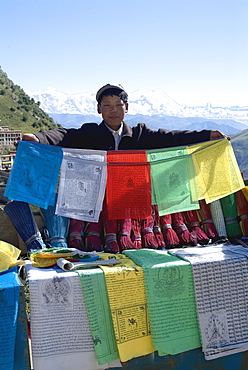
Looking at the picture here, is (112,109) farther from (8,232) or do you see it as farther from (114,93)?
(8,232)

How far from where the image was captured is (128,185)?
3.67 m

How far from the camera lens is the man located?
3.73 meters

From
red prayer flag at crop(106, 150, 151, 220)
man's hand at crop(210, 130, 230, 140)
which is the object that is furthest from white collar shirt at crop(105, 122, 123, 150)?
man's hand at crop(210, 130, 230, 140)

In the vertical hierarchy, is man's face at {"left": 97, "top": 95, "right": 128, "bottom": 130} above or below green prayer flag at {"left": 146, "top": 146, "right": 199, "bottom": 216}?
above

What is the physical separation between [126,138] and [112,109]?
1.03 ft

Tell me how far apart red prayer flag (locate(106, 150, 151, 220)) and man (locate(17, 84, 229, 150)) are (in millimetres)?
210

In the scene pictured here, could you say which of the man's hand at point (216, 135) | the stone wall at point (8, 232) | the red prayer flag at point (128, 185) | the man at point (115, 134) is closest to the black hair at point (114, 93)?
the man at point (115, 134)

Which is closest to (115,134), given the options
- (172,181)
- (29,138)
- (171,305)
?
(172,181)

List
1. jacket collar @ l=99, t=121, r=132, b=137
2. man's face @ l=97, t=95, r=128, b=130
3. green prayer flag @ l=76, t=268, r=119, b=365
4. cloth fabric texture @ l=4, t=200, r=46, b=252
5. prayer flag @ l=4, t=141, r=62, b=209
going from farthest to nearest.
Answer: jacket collar @ l=99, t=121, r=132, b=137, man's face @ l=97, t=95, r=128, b=130, prayer flag @ l=4, t=141, r=62, b=209, cloth fabric texture @ l=4, t=200, r=46, b=252, green prayer flag @ l=76, t=268, r=119, b=365

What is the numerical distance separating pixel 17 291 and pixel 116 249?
44.7 inches

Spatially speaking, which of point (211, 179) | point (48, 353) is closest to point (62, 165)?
point (211, 179)

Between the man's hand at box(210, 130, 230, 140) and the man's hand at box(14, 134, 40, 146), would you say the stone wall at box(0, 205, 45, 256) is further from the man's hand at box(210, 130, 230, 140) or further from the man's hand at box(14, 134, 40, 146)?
the man's hand at box(210, 130, 230, 140)

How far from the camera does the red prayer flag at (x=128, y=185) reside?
3.62 metres

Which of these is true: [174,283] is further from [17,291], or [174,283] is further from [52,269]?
[17,291]
